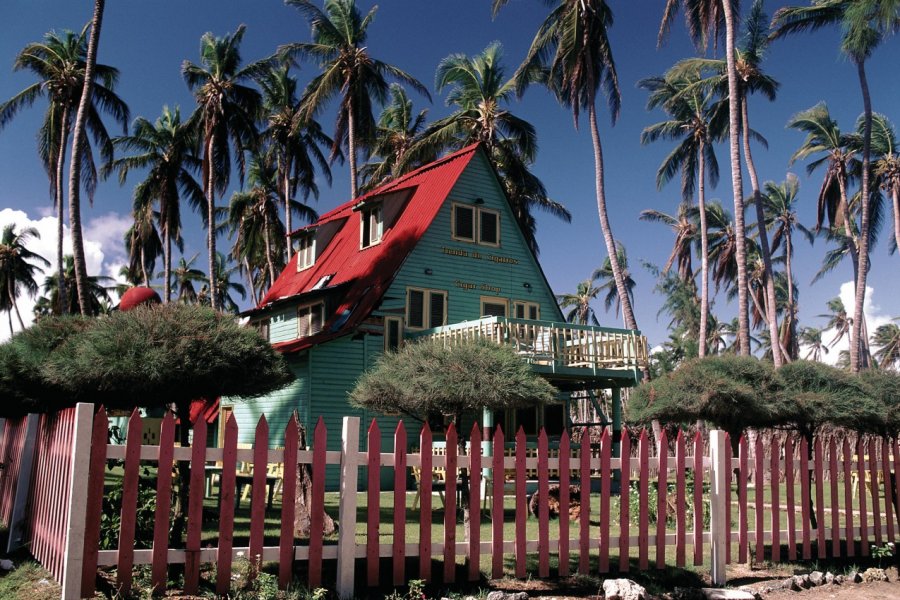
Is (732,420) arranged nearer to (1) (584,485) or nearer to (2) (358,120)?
(1) (584,485)

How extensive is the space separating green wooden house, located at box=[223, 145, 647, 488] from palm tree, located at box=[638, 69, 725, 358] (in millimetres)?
16772

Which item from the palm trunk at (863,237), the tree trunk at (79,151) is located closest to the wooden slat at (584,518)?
the tree trunk at (79,151)

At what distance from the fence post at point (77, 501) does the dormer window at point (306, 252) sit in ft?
80.2

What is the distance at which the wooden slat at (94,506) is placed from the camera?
6523 millimetres

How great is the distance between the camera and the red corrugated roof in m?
23.7

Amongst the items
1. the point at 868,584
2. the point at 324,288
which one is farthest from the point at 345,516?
the point at 324,288

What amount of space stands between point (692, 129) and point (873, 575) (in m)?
34.7

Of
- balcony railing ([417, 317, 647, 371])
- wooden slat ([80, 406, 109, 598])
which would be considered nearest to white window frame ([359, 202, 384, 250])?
balcony railing ([417, 317, 647, 371])

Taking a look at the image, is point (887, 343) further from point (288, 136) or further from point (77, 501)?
point (77, 501)

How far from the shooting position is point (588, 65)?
31078mm

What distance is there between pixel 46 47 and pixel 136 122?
1161 cm

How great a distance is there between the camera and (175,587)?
730cm

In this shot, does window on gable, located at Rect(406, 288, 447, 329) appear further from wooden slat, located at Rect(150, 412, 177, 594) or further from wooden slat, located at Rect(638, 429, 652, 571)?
wooden slat, located at Rect(150, 412, 177, 594)

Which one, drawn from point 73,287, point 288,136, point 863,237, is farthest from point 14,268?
point 863,237
